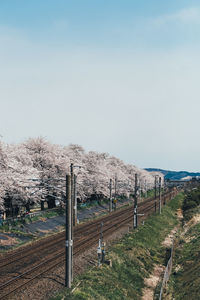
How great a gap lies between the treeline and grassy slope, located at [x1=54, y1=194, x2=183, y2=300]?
7.36m

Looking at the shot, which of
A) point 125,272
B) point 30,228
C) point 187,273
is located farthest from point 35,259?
point 30,228

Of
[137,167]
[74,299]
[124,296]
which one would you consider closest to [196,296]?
[124,296]

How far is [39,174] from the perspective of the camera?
5738 centimetres

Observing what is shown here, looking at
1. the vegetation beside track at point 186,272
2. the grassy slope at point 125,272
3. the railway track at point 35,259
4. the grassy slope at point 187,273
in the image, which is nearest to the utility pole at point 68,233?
the grassy slope at point 125,272

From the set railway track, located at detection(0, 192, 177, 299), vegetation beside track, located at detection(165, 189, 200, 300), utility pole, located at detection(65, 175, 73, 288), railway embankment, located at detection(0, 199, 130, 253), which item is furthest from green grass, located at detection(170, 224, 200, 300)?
railway embankment, located at detection(0, 199, 130, 253)

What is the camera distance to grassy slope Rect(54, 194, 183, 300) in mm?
20281

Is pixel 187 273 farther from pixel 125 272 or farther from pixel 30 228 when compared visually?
pixel 30 228

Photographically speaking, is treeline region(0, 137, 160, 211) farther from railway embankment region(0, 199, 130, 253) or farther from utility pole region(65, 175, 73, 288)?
utility pole region(65, 175, 73, 288)

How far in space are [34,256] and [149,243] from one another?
15453 millimetres

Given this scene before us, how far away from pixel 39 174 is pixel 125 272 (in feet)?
111

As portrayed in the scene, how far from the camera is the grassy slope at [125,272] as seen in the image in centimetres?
2028

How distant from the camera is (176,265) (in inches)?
1282

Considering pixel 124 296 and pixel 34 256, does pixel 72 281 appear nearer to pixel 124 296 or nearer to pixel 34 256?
pixel 124 296

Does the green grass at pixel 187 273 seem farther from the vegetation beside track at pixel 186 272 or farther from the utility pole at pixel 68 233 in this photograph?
the utility pole at pixel 68 233
